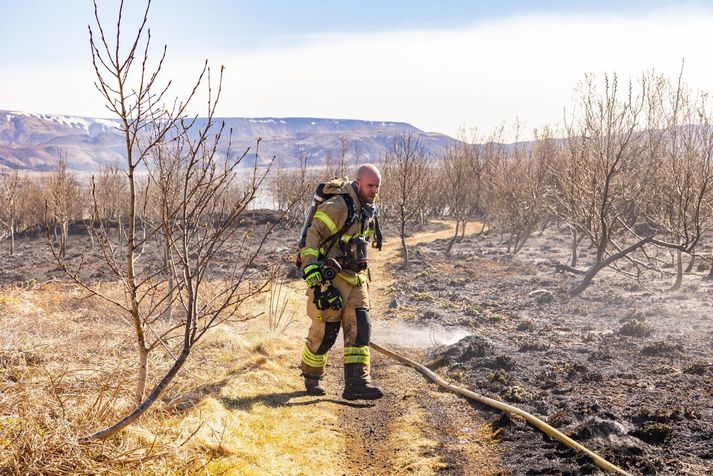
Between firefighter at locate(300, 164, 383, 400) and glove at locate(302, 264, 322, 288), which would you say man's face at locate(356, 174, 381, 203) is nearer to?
firefighter at locate(300, 164, 383, 400)

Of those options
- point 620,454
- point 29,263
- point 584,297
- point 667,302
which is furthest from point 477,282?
point 29,263

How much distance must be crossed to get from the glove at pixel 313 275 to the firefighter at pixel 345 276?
97 millimetres

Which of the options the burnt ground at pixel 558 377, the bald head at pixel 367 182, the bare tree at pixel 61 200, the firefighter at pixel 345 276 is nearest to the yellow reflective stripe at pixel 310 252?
the firefighter at pixel 345 276

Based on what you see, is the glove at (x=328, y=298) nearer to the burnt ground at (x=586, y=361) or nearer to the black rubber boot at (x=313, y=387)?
the black rubber boot at (x=313, y=387)

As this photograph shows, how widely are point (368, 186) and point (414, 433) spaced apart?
7.27ft

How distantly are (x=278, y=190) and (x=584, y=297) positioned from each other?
91.8 feet

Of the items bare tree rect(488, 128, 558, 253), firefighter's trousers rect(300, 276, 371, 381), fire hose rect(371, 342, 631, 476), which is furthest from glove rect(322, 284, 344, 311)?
bare tree rect(488, 128, 558, 253)

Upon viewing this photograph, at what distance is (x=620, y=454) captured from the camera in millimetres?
3650

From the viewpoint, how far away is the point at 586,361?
639 cm

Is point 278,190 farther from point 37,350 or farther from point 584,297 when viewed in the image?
point 37,350

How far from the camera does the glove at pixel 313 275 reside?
4.98 m

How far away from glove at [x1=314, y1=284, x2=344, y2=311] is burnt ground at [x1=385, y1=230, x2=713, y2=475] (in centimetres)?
160

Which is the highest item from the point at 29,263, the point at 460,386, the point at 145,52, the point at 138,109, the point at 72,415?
the point at 145,52

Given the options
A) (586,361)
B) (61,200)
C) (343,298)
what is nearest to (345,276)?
(343,298)
